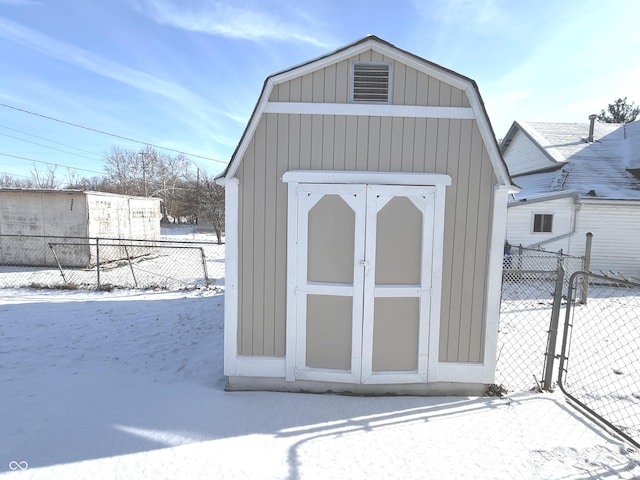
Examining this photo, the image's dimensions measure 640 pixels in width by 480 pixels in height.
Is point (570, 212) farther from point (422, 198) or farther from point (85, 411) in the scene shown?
point (85, 411)

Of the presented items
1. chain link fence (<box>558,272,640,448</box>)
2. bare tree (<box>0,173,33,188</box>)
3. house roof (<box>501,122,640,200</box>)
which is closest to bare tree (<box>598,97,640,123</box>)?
house roof (<box>501,122,640,200</box>)

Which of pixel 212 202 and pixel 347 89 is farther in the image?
pixel 212 202

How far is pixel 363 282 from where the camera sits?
3029mm

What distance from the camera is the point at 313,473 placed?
212 centimetres

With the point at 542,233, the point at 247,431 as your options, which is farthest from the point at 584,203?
the point at 247,431

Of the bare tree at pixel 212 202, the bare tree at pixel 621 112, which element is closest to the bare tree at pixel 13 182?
the bare tree at pixel 212 202

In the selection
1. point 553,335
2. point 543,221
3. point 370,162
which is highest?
point 370,162

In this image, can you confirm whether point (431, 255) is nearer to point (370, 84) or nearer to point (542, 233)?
point (370, 84)

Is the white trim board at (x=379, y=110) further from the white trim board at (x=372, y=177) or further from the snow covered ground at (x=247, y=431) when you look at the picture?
the snow covered ground at (x=247, y=431)

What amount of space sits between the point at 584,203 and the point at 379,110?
1083 centimetres

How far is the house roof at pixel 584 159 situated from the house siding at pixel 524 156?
20 centimetres

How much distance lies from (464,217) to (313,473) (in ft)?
8.07

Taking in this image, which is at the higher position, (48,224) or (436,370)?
(48,224)

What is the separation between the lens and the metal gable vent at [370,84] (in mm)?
2957
